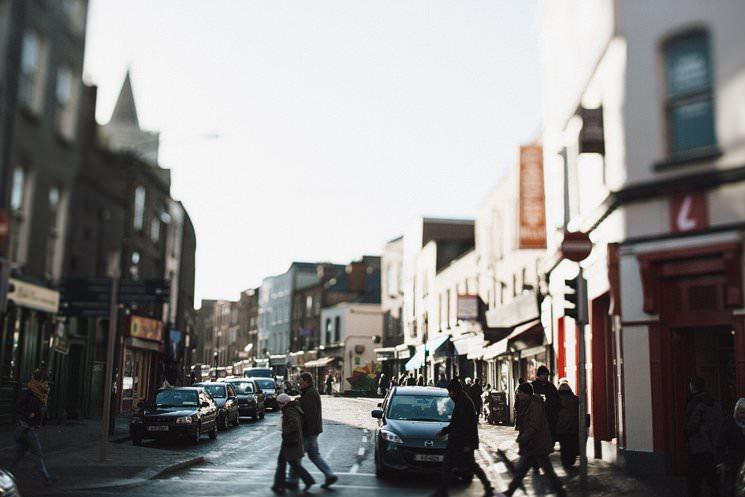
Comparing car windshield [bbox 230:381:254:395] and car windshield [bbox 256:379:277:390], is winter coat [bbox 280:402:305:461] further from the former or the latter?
car windshield [bbox 256:379:277:390]

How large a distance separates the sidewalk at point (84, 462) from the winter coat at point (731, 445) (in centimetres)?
896

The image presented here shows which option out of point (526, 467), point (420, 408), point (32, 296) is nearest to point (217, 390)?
point (420, 408)

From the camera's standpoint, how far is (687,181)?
14.5 m

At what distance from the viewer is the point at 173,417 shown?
21906 millimetres

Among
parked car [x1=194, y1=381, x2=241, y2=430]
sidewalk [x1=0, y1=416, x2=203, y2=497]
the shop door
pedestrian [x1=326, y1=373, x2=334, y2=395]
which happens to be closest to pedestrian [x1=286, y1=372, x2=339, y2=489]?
sidewalk [x1=0, y1=416, x2=203, y2=497]

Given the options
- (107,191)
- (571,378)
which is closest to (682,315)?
(571,378)

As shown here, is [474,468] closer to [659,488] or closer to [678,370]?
[659,488]

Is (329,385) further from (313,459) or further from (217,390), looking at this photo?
(313,459)

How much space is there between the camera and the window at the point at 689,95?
47.6 feet

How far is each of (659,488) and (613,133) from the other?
272 inches

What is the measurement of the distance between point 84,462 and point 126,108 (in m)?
12.9

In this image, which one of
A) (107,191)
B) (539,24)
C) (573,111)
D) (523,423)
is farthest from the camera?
(539,24)

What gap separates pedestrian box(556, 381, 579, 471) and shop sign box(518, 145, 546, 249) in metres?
8.73

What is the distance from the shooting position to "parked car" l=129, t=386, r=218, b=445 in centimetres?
2167
